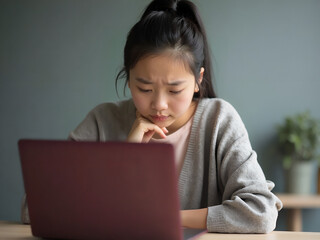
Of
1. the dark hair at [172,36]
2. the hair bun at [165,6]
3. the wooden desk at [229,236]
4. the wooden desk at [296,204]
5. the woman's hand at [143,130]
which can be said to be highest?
the hair bun at [165,6]

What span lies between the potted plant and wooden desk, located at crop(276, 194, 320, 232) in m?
0.08

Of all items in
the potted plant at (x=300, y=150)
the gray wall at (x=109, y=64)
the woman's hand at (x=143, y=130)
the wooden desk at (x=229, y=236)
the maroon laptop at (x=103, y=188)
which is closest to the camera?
the maroon laptop at (x=103, y=188)

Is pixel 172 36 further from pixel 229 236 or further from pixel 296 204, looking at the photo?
pixel 296 204

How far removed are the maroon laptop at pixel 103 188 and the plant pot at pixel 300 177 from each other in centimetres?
220

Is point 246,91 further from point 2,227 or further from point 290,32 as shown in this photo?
point 2,227

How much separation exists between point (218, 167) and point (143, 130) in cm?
24

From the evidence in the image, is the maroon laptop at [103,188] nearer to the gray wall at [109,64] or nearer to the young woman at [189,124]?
the young woman at [189,124]

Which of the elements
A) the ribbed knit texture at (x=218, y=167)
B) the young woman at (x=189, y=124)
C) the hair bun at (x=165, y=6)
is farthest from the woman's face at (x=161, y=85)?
the hair bun at (x=165, y=6)

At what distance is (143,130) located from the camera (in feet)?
4.47

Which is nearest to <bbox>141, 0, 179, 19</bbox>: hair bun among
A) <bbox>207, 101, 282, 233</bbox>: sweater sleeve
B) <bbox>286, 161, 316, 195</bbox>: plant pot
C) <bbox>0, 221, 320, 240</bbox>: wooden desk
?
<bbox>207, 101, 282, 233</bbox>: sweater sleeve

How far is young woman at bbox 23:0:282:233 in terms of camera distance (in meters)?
1.11

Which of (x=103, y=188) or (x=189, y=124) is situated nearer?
(x=103, y=188)

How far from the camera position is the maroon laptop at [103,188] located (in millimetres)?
771

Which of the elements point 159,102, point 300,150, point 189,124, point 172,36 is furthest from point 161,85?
point 300,150
